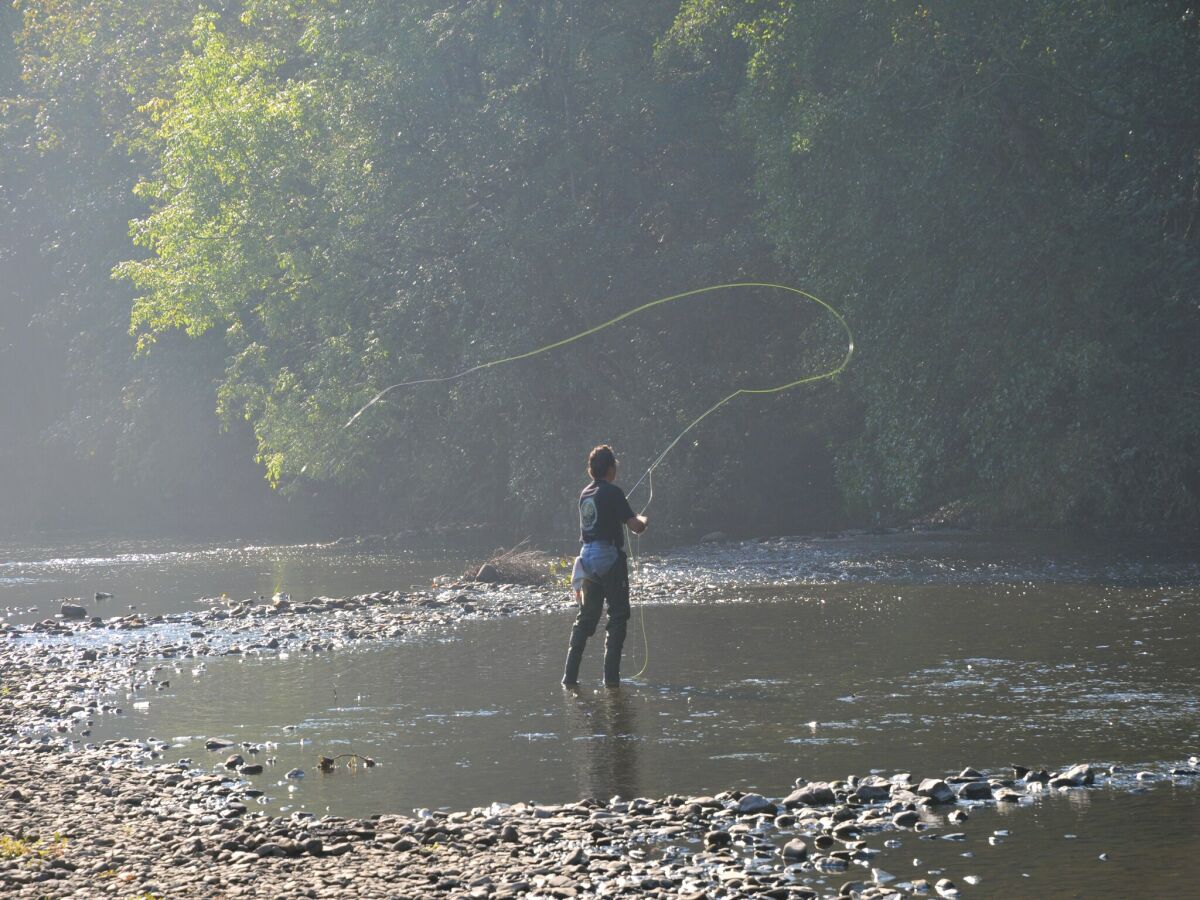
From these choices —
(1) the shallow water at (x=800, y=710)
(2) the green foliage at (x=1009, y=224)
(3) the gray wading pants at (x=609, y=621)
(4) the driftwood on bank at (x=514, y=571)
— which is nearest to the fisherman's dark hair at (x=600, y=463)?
(3) the gray wading pants at (x=609, y=621)

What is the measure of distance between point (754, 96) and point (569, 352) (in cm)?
736

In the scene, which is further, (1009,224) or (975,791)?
(1009,224)

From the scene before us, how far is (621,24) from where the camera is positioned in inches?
1184

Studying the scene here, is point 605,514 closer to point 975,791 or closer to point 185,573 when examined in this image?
point 975,791

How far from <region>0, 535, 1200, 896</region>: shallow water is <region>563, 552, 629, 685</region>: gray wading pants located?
22 cm

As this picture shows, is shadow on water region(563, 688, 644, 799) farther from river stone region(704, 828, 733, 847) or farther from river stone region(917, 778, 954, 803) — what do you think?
river stone region(917, 778, 954, 803)

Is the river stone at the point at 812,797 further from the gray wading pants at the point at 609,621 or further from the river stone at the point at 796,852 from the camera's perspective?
the gray wading pants at the point at 609,621

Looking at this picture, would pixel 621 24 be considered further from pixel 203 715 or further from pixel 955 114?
pixel 203 715

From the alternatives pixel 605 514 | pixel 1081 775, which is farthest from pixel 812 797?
pixel 605 514

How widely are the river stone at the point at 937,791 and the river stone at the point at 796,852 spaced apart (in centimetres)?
102

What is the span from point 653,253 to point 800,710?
20.5 meters

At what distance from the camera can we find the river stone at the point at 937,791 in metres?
7.37

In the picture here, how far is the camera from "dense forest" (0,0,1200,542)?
2141 centimetres

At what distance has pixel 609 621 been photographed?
11.3 metres
